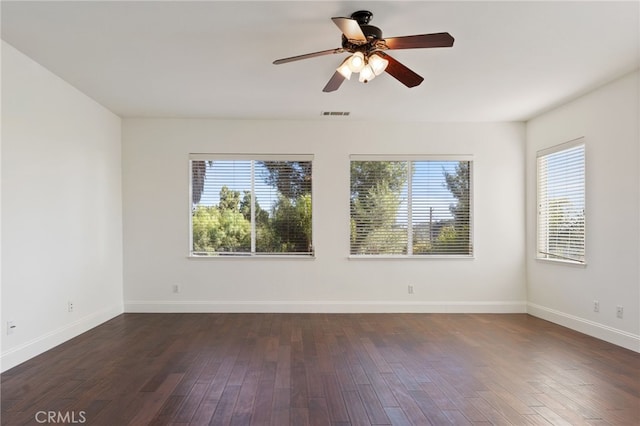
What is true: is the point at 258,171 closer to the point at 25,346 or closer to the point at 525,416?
the point at 25,346

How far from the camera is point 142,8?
268cm

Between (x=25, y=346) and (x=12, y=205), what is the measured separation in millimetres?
1282

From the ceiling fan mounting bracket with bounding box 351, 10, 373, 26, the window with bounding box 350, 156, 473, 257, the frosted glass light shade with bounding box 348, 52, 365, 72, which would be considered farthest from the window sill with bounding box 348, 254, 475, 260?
the ceiling fan mounting bracket with bounding box 351, 10, 373, 26

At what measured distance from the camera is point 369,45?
267 centimetres

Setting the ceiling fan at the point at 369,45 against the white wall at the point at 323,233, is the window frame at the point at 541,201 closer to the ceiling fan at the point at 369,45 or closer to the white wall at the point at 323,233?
the white wall at the point at 323,233

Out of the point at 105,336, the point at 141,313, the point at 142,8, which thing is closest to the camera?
the point at 142,8

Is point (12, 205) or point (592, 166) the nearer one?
point (12, 205)

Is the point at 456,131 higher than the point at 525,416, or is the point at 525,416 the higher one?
the point at 456,131

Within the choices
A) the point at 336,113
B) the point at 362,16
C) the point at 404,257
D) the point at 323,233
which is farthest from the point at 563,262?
the point at 362,16

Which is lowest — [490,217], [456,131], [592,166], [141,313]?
[141,313]

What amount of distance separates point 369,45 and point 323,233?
10.5 feet

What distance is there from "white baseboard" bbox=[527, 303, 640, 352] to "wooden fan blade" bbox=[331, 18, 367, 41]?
393 centimetres

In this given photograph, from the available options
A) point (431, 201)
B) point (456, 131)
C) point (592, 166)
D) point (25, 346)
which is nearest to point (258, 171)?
point (431, 201)

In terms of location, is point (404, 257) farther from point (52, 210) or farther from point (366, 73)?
point (52, 210)
